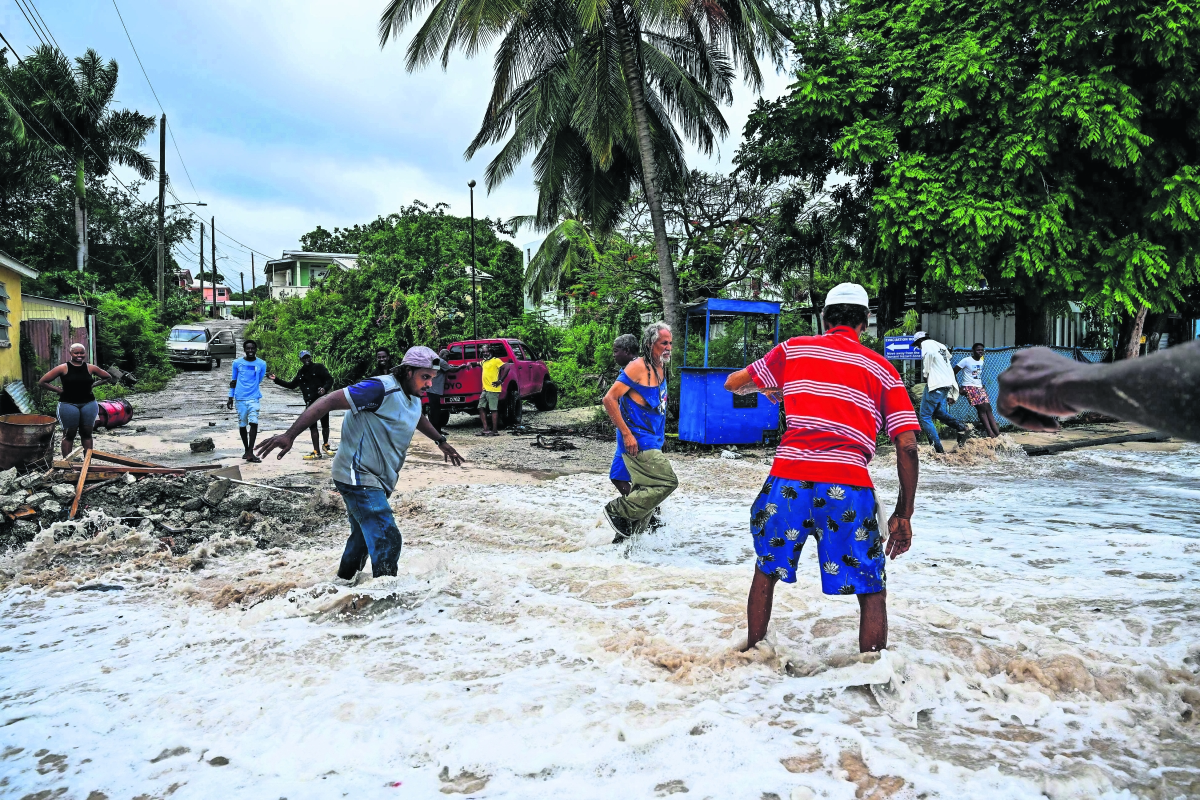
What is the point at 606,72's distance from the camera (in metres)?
15.1

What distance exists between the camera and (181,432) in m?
→ 14.5

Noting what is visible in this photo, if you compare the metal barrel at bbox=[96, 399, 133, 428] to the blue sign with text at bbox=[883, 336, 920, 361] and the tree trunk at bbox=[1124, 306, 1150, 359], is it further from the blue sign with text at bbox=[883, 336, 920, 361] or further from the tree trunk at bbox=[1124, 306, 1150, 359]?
the tree trunk at bbox=[1124, 306, 1150, 359]

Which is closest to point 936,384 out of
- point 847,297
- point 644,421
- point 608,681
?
point 644,421

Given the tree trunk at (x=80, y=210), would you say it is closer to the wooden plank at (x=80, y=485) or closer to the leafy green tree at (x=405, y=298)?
the leafy green tree at (x=405, y=298)

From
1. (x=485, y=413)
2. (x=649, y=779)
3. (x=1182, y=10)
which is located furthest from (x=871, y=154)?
(x=649, y=779)

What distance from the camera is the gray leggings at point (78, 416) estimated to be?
945 cm

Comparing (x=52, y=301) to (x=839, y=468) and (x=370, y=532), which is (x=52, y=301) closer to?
(x=370, y=532)

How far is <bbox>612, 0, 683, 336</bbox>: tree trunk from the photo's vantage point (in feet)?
48.3

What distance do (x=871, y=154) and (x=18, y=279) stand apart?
56.5ft

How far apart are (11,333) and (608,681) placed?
16.7 meters

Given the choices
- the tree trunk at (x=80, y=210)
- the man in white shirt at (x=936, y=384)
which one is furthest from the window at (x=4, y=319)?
the tree trunk at (x=80, y=210)

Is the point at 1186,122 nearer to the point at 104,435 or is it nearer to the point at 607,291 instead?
the point at 607,291

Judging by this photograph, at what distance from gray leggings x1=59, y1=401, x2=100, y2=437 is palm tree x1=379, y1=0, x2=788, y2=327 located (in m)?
8.77

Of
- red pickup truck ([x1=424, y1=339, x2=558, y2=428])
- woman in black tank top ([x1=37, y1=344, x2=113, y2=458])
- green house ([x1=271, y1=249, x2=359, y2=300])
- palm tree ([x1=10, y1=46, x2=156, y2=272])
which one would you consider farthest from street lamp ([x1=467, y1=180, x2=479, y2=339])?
green house ([x1=271, y1=249, x2=359, y2=300])
